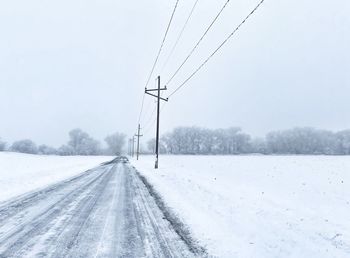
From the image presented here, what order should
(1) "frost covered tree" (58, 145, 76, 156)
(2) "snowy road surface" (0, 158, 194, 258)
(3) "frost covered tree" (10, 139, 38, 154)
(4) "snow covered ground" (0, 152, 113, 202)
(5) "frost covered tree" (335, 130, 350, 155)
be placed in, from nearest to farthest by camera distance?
1. (2) "snowy road surface" (0, 158, 194, 258)
2. (4) "snow covered ground" (0, 152, 113, 202)
3. (5) "frost covered tree" (335, 130, 350, 155)
4. (3) "frost covered tree" (10, 139, 38, 154)
5. (1) "frost covered tree" (58, 145, 76, 156)

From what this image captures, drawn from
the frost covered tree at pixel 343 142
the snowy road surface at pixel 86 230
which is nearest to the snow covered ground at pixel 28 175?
the snowy road surface at pixel 86 230

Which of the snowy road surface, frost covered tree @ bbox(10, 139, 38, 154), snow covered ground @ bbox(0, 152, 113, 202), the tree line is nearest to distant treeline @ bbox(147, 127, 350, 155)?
the tree line

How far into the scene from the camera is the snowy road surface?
6133 mm

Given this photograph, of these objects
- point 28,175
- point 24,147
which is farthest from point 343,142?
point 28,175

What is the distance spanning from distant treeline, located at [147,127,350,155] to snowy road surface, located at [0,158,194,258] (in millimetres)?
165239

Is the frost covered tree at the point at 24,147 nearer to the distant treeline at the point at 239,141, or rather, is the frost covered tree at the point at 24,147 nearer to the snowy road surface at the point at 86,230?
the distant treeline at the point at 239,141

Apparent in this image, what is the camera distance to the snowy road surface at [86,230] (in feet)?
20.1

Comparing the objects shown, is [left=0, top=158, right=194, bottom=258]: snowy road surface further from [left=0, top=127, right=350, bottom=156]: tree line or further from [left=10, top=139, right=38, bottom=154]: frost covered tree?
[left=10, top=139, right=38, bottom=154]: frost covered tree

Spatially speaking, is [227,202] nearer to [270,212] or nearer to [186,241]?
[270,212]

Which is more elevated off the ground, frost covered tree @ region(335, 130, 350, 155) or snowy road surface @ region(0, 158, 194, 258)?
Result: frost covered tree @ region(335, 130, 350, 155)

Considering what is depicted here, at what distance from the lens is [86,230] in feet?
25.1

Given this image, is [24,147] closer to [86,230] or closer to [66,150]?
[66,150]

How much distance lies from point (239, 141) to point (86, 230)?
183414 millimetres

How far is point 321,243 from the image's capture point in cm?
695
